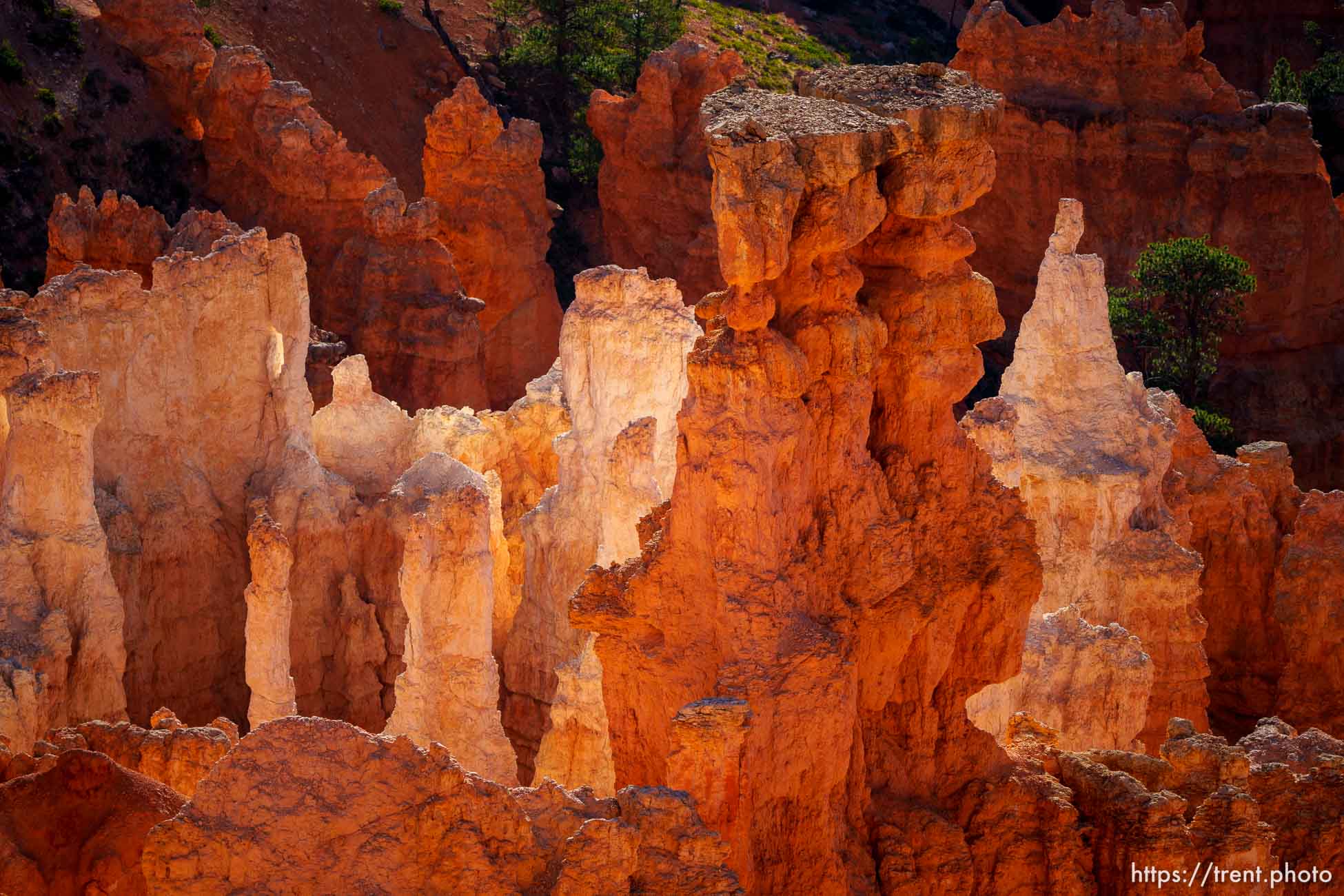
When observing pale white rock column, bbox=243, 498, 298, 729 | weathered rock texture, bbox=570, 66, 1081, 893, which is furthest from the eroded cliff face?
weathered rock texture, bbox=570, 66, 1081, 893

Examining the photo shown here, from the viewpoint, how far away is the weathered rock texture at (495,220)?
30141 mm

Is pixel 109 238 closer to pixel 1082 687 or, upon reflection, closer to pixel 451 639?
pixel 451 639

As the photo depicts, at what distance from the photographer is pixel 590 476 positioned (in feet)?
57.1

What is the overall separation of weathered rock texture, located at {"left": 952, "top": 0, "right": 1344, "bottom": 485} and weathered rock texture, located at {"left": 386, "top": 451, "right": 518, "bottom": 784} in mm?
19649

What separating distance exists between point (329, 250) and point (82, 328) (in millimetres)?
10605

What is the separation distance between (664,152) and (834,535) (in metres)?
21.5

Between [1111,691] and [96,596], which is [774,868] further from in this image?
[96,596]

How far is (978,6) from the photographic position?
35.7 m

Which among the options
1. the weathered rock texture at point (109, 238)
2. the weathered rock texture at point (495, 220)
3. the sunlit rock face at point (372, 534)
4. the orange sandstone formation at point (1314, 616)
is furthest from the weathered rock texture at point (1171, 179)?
the sunlit rock face at point (372, 534)

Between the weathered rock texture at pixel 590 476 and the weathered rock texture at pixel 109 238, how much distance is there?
730 cm

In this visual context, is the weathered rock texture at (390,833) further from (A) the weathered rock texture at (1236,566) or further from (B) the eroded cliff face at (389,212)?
(B) the eroded cliff face at (389,212)

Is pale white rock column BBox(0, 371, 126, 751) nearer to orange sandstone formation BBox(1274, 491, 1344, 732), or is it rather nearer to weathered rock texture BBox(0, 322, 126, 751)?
weathered rock texture BBox(0, 322, 126, 751)

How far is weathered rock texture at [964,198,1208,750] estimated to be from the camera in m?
18.1

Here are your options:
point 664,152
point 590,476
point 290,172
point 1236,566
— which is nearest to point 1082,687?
point 590,476
